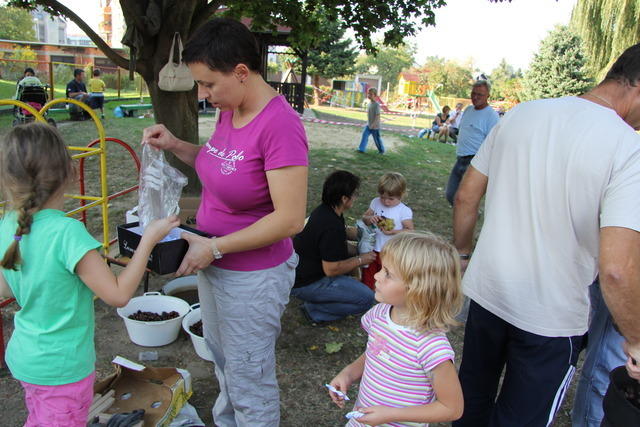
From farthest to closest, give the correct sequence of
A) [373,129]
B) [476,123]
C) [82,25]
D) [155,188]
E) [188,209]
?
[373,129], [476,123], [82,25], [188,209], [155,188]

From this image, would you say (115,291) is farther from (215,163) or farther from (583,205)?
(583,205)

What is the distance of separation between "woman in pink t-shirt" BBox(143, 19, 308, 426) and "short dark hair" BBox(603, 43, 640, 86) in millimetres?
1137

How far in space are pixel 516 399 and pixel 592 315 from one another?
0.85 metres

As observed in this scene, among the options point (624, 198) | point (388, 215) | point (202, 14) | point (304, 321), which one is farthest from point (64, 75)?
point (624, 198)

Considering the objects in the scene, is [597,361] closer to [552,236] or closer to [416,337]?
[552,236]

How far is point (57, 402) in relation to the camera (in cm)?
171

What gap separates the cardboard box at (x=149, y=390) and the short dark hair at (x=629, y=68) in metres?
2.41

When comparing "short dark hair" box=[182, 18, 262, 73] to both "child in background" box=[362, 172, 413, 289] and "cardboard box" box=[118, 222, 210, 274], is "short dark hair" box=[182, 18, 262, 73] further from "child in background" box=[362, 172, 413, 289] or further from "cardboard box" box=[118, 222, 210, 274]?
"child in background" box=[362, 172, 413, 289]

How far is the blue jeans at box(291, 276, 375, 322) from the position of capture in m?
3.73

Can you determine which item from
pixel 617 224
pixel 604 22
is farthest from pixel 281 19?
pixel 604 22

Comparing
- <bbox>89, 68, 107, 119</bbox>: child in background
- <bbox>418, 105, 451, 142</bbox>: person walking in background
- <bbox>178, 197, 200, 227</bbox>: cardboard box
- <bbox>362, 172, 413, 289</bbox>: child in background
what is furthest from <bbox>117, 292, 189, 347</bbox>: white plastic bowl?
<bbox>418, 105, 451, 142</bbox>: person walking in background

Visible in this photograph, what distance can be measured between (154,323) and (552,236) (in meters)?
2.55

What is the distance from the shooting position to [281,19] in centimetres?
621

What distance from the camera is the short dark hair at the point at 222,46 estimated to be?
66.9 inches
